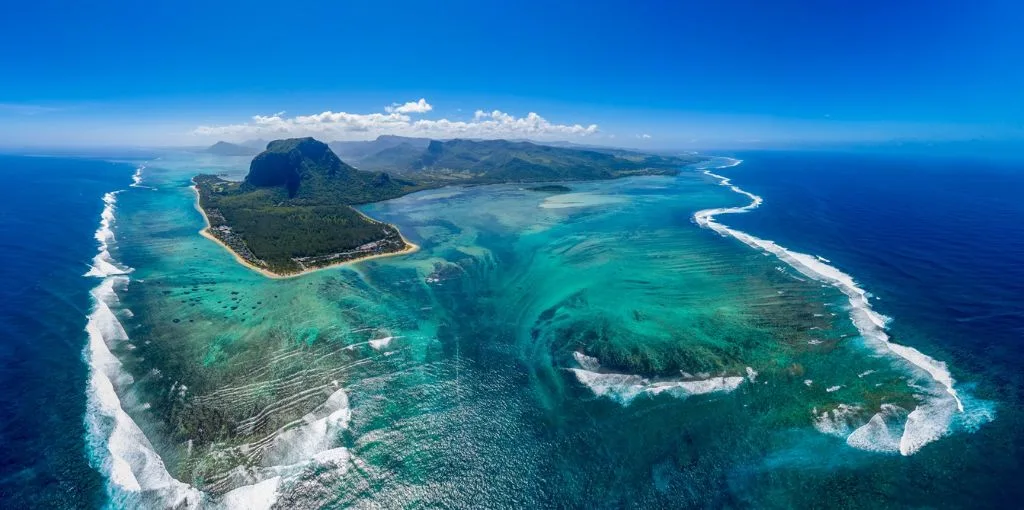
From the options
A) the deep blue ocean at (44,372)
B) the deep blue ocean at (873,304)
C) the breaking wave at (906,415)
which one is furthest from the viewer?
the breaking wave at (906,415)

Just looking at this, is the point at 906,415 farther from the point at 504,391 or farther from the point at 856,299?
the point at 504,391

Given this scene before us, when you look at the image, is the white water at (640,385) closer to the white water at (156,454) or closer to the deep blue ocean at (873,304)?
the deep blue ocean at (873,304)

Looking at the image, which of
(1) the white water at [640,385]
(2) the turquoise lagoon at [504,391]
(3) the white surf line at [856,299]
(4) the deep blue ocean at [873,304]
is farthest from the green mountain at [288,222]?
(3) the white surf line at [856,299]

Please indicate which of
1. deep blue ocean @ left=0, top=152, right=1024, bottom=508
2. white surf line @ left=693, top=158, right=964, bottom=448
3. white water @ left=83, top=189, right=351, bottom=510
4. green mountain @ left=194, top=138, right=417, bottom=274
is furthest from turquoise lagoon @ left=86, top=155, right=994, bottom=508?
green mountain @ left=194, top=138, right=417, bottom=274

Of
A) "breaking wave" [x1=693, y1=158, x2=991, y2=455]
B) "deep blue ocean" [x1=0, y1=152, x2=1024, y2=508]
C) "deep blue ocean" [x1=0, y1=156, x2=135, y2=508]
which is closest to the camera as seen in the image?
"deep blue ocean" [x1=0, y1=156, x2=135, y2=508]

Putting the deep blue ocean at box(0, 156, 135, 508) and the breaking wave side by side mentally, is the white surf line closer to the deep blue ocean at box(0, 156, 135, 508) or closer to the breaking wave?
the breaking wave

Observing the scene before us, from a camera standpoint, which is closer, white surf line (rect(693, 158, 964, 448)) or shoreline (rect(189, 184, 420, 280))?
white surf line (rect(693, 158, 964, 448))
